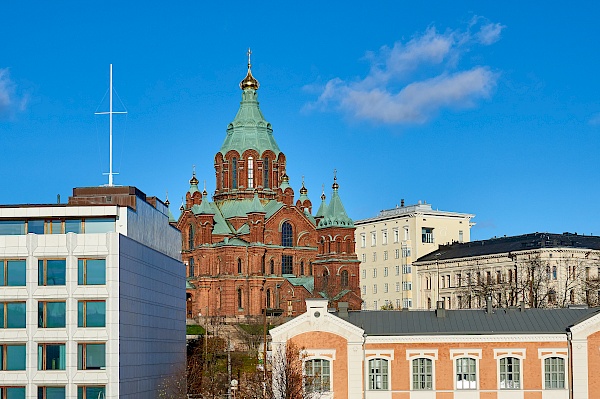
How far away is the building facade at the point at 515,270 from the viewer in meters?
143

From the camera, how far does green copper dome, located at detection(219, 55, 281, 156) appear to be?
534 feet

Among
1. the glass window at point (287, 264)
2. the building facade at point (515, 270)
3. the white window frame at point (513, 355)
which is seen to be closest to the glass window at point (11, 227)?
the white window frame at point (513, 355)

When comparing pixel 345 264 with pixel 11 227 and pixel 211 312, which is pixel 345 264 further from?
pixel 11 227

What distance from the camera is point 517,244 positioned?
158 meters

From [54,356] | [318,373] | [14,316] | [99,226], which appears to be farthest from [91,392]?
[318,373]

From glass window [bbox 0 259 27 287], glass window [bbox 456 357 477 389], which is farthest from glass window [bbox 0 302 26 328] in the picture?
glass window [bbox 456 357 477 389]

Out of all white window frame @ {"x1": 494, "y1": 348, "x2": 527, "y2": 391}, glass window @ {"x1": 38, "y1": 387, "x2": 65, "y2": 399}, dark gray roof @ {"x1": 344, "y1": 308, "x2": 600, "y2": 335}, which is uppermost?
dark gray roof @ {"x1": 344, "y1": 308, "x2": 600, "y2": 335}

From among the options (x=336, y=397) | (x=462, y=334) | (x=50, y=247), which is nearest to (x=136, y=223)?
(x=50, y=247)

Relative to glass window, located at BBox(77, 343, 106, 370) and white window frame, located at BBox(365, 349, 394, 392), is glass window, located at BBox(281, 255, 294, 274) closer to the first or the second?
white window frame, located at BBox(365, 349, 394, 392)

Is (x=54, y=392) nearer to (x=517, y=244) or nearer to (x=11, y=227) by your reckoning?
(x=11, y=227)

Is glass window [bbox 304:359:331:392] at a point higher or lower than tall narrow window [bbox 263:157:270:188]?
lower

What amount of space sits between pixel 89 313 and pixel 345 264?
88.6 metres

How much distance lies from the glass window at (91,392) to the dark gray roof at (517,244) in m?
91.4

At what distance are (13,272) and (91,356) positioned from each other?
6.72m
